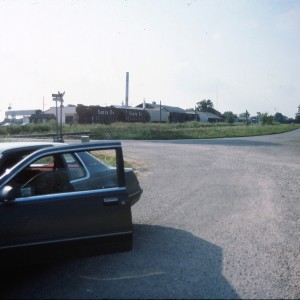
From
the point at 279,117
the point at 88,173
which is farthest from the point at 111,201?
the point at 279,117

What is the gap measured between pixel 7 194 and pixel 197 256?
242cm

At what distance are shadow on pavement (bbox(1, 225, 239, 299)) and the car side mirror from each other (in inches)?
37.3

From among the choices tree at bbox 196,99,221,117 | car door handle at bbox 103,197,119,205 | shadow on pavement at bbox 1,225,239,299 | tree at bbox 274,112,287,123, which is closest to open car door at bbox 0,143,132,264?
car door handle at bbox 103,197,119,205

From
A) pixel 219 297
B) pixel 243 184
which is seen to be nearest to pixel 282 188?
pixel 243 184

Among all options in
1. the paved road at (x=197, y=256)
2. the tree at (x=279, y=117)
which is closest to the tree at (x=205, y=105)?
the tree at (x=279, y=117)

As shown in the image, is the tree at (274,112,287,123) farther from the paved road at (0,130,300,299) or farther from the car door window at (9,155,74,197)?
the car door window at (9,155,74,197)

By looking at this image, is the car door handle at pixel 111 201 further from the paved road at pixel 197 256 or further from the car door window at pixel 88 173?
the paved road at pixel 197 256

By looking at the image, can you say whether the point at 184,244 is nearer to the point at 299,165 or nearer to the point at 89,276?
the point at 89,276

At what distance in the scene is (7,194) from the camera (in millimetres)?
3459

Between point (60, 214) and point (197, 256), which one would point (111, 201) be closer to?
point (60, 214)

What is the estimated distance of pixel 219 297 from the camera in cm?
344

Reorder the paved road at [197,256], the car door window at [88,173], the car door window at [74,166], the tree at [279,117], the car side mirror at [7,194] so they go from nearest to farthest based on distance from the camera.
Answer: the car side mirror at [7,194] < the paved road at [197,256] < the car door window at [88,173] < the car door window at [74,166] < the tree at [279,117]

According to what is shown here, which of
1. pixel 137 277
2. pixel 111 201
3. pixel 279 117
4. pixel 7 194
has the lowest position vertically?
pixel 137 277

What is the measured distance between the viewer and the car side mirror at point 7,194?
11.4 feet
